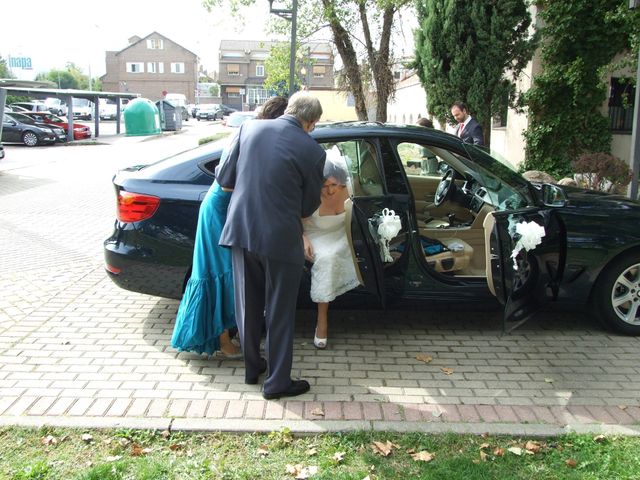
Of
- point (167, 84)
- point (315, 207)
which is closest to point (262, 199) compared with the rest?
point (315, 207)

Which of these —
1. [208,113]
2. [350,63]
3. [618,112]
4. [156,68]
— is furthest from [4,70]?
[618,112]

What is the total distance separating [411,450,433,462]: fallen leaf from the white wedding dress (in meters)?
1.41

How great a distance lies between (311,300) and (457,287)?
3.60 feet

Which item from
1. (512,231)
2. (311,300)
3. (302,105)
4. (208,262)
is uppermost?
(302,105)

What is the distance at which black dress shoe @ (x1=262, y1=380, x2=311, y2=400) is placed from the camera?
3.69m

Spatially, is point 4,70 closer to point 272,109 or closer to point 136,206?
point 136,206

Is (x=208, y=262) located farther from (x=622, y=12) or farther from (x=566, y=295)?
(x=622, y=12)

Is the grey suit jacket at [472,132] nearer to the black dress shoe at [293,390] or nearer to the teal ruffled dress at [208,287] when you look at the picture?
the teal ruffled dress at [208,287]

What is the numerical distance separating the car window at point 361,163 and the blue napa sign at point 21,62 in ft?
230

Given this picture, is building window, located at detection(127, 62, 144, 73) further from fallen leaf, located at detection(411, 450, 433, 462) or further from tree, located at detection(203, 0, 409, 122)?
fallen leaf, located at detection(411, 450, 433, 462)

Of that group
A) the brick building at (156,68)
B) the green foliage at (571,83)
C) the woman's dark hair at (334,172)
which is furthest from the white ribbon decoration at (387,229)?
the brick building at (156,68)

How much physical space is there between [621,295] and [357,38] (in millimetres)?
13065

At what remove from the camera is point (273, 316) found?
357cm

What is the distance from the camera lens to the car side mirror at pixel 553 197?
14.6 feet
